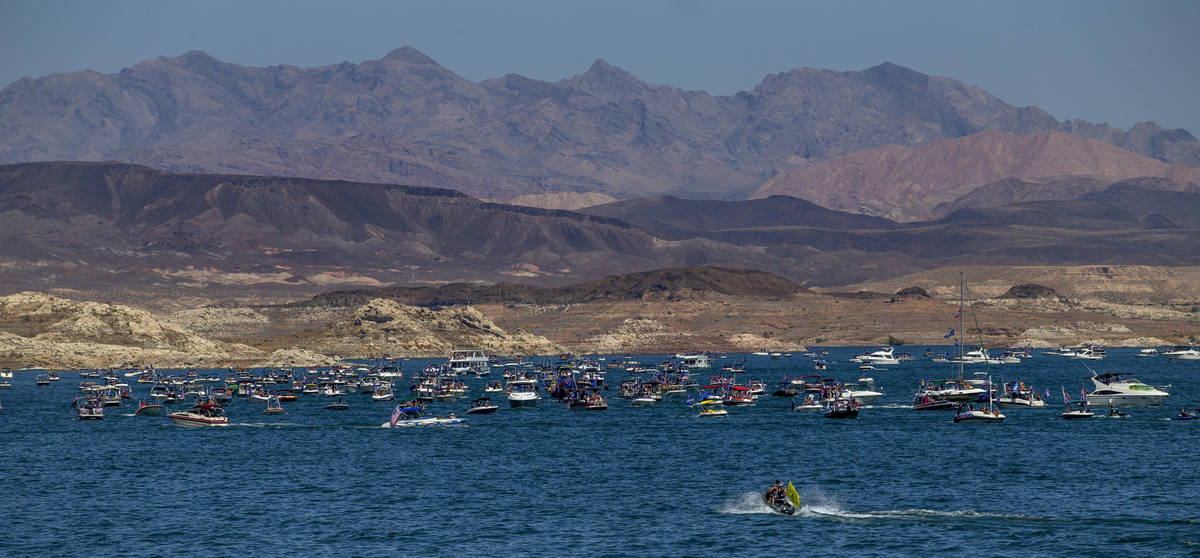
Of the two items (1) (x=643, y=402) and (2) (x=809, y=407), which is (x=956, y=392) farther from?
(1) (x=643, y=402)

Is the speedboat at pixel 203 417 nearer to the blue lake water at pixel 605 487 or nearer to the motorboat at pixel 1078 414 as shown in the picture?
the blue lake water at pixel 605 487

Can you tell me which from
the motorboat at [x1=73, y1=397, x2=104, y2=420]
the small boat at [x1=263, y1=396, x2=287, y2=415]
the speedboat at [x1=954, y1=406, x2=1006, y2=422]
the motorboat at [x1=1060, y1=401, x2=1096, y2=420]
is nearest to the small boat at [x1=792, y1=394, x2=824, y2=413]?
the speedboat at [x1=954, y1=406, x2=1006, y2=422]

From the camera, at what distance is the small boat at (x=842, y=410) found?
151625 millimetres

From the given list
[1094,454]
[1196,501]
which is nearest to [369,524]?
[1196,501]

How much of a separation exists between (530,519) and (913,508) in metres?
24.9

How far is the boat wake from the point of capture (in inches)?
3487

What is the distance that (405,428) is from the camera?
149m

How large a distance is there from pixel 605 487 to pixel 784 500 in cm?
1810

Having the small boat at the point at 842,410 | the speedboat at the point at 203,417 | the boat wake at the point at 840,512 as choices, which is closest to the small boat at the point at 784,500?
the boat wake at the point at 840,512

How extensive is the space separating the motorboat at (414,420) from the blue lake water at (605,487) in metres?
1.05

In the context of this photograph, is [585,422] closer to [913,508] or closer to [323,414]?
[323,414]

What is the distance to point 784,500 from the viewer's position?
90062mm

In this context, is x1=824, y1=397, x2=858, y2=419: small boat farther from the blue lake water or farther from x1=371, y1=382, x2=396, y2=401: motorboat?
x1=371, y1=382, x2=396, y2=401: motorboat

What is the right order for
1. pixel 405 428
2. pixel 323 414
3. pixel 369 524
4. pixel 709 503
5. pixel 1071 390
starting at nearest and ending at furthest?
pixel 369 524, pixel 709 503, pixel 405 428, pixel 323 414, pixel 1071 390
